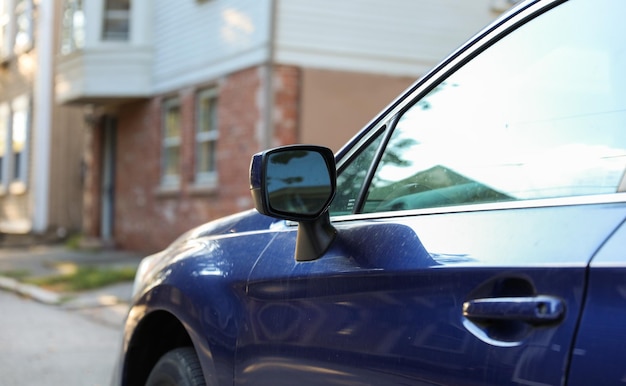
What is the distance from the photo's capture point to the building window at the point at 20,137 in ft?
67.7

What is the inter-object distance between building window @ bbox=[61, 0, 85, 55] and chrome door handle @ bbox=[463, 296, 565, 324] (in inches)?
607

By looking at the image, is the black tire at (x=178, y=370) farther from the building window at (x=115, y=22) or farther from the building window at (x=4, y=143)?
the building window at (x=4, y=143)

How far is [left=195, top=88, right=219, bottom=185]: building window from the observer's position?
43.4ft

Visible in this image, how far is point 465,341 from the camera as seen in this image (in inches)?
70.1

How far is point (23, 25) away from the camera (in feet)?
69.3

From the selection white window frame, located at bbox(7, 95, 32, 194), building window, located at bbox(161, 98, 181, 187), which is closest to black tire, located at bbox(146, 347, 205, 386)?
building window, located at bbox(161, 98, 181, 187)

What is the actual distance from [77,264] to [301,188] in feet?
40.0

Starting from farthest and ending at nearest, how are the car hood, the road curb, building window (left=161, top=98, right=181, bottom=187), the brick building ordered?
building window (left=161, top=98, right=181, bottom=187)
the brick building
the road curb
the car hood

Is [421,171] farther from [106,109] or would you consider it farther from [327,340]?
[106,109]

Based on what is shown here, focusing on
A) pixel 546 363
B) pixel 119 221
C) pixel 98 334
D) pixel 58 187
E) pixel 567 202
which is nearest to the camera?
pixel 546 363

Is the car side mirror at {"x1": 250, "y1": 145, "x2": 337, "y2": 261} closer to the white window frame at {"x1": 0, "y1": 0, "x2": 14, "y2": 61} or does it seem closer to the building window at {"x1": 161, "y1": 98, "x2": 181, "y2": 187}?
the building window at {"x1": 161, "y1": 98, "x2": 181, "y2": 187}

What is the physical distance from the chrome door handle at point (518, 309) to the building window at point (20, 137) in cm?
2031

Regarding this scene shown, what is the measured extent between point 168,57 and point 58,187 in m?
7.14

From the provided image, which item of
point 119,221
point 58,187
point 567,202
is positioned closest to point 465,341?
point 567,202
